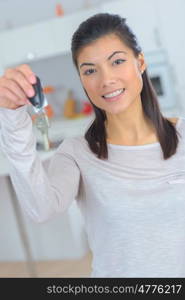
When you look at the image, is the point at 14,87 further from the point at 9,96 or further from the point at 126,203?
the point at 126,203

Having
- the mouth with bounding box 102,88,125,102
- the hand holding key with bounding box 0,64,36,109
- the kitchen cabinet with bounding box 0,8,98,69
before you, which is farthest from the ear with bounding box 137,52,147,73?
the kitchen cabinet with bounding box 0,8,98,69

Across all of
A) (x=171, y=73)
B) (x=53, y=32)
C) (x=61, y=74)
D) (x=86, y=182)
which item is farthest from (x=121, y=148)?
(x=61, y=74)

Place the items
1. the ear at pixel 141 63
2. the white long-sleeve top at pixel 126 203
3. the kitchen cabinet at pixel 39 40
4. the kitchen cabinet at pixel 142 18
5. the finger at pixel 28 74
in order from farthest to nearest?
1. the kitchen cabinet at pixel 39 40
2. the kitchen cabinet at pixel 142 18
3. the ear at pixel 141 63
4. the white long-sleeve top at pixel 126 203
5. the finger at pixel 28 74

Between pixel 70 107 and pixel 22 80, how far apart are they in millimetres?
3433

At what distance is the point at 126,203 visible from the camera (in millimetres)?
914

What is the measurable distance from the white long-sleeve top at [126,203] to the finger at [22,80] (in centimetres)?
18

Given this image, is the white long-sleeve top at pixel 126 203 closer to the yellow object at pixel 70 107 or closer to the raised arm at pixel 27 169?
the raised arm at pixel 27 169

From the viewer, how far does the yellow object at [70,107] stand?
4095 mm

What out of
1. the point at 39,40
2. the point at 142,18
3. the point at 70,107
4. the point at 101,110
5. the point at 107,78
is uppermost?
the point at 107,78

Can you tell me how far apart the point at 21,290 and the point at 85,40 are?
531 mm

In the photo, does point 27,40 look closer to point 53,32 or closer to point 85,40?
point 53,32

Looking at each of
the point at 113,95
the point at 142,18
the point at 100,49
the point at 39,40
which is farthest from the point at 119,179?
the point at 39,40

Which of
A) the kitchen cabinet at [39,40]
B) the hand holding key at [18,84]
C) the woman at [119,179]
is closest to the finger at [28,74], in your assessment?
the hand holding key at [18,84]

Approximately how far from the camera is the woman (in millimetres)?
899
